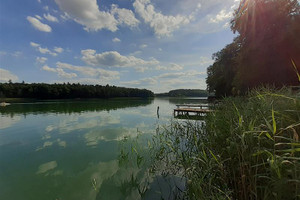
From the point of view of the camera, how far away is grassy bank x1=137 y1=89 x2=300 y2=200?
140 cm

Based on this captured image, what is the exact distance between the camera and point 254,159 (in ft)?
6.53

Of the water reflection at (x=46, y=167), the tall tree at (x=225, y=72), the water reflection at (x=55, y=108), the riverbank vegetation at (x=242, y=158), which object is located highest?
the tall tree at (x=225, y=72)

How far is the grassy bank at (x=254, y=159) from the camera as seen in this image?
4.61 ft

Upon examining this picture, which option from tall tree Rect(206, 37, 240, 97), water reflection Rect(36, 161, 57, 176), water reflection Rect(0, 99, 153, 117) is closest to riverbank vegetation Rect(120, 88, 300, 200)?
water reflection Rect(36, 161, 57, 176)

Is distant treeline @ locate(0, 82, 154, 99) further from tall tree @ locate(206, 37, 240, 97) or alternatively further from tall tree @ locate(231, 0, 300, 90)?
tall tree @ locate(231, 0, 300, 90)

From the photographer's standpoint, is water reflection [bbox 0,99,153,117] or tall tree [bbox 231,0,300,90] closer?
tall tree [bbox 231,0,300,90]

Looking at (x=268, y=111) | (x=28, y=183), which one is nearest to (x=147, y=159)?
(x=28, y=183)

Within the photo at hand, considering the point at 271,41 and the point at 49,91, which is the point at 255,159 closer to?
the point at 271,41

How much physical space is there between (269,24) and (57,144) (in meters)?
17.0

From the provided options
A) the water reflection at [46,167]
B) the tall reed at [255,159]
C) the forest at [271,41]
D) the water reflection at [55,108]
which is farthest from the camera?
the water reflection at [55,108]

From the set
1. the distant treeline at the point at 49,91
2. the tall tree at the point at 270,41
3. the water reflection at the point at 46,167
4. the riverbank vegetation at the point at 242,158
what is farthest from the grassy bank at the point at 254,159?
the distant treeline at the point at 49,91

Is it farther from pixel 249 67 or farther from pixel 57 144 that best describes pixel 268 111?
pixel 249 67

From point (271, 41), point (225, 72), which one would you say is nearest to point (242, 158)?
point (271, 41)

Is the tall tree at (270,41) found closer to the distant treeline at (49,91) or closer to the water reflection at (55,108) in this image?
the water reflection at (55,108)
